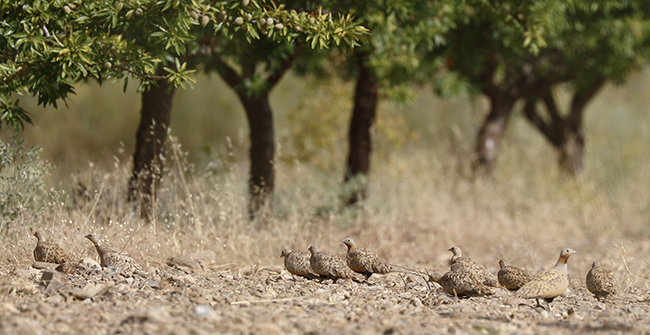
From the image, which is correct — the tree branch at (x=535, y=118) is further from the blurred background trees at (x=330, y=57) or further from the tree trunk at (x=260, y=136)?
the tree trunk at (x=260, y=136)

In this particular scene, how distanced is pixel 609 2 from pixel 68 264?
322 inches

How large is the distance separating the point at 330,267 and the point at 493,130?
7.35 metres

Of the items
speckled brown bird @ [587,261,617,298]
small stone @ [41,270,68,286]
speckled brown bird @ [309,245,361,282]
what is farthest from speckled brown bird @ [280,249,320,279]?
speckled brown bird @ [587,261,617,298]

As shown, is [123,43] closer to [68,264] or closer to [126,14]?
[126,14]

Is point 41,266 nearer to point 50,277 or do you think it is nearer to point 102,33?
point 50,277

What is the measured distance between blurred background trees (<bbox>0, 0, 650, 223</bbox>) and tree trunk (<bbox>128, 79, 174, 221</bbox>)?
0.02 meters

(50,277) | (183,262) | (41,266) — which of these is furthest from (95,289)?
(183,262)

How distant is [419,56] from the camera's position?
29.9ft

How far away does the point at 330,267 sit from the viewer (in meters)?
5.02

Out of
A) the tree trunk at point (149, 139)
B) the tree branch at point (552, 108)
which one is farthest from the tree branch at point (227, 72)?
the tree branch at point (552, 108)

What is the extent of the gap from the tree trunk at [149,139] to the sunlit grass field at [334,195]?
0.16 meters

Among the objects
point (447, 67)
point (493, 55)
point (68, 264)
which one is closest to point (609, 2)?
point (493, 55)

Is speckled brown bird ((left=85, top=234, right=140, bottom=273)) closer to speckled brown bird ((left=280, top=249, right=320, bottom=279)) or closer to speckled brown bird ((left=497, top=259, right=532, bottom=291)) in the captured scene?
speckled brown bird ((left=280, top=249, right=320, bottom=279))

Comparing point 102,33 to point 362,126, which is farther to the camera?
point 362,126
